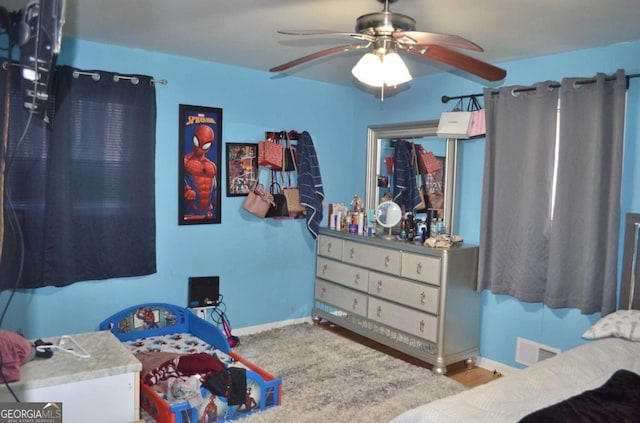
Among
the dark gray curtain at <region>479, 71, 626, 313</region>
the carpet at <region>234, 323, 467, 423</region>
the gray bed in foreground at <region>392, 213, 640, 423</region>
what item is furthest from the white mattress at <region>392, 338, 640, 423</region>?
the carpet at <region>234, 323, 467, 423</region>

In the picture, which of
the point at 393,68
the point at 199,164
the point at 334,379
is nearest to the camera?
the point at 393,68

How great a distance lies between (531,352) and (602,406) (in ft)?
5.64

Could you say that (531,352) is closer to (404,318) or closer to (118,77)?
(404,318)

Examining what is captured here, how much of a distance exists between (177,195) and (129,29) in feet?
4.25

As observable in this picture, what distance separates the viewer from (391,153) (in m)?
4.50

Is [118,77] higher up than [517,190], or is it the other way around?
[118,77]

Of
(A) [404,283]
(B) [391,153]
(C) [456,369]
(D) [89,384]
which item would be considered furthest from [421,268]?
(D) [89,384]

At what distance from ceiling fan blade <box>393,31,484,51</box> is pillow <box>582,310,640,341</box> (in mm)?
1719

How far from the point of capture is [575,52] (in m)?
3.20

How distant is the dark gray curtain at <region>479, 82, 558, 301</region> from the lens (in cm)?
328

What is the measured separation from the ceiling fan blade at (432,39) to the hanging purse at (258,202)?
2288 millimetres

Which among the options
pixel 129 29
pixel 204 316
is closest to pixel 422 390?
pixel 204 316

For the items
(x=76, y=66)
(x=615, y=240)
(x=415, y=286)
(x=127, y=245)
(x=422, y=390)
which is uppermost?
(x=76, y=66)

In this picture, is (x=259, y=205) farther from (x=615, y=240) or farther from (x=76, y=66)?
(x=615, y=240)
